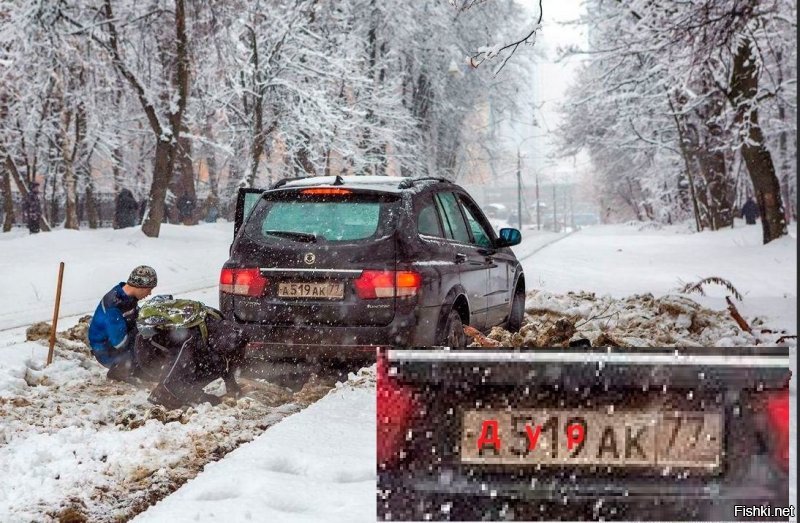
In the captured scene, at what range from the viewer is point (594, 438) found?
277 cm

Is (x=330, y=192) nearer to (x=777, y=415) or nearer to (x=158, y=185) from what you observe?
(x=777, y=415)

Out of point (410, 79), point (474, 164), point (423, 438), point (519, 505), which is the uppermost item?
point (410, 79)

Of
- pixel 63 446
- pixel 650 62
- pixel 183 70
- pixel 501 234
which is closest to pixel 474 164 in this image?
pixel 650 62

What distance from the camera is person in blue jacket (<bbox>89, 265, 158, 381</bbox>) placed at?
23.6 ft

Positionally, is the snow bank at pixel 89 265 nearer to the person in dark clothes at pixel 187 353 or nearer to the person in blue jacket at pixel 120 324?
the person in blue jacket at pixel 120 324

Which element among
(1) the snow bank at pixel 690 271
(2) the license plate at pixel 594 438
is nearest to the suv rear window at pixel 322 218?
(2) the license plate at pixel 594 438

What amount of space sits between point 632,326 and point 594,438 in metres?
7.24

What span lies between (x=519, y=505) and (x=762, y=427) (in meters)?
0.73

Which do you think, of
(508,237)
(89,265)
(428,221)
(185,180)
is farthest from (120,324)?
(185,180)

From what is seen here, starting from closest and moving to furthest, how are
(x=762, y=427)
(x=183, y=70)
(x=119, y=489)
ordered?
1. (x=762, y=427)
2. (x=119, y=489)
3. (x=183, y=70)

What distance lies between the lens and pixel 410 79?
113 ft

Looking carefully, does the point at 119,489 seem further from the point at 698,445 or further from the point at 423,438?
the point at 698,445

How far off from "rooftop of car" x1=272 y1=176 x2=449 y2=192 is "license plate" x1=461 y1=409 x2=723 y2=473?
4453 millimetres

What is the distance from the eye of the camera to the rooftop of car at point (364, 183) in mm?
7223
